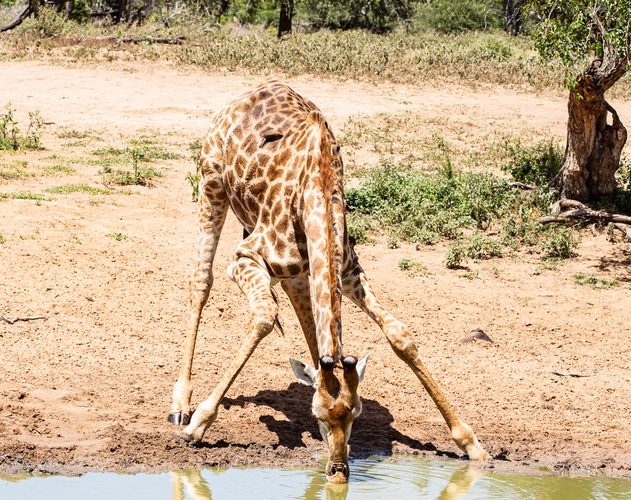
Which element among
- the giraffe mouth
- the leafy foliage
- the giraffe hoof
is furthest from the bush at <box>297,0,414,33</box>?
the giraffe mouth

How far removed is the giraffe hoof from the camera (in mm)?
7516

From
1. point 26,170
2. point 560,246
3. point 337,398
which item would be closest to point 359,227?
point 560,246

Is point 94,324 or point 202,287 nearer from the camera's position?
point 202,287

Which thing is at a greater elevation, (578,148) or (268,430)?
(578,148)

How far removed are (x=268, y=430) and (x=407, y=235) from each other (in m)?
5.11

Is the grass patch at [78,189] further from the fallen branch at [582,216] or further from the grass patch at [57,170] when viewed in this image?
the fallen branch at [582,216]

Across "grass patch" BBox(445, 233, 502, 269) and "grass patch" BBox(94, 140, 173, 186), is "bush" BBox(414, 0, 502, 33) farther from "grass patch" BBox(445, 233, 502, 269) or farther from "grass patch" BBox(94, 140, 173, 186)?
"grass patch" BBox(445, 233, 502, 269)

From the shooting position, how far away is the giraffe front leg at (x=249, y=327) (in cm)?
686

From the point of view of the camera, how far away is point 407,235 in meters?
12.4

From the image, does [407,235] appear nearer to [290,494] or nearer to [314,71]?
[290,494]

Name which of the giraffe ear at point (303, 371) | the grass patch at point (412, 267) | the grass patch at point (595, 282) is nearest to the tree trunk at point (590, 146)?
the grass patch at point (595, 282)

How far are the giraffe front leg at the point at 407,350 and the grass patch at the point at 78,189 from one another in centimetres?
641

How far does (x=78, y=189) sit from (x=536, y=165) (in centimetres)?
584

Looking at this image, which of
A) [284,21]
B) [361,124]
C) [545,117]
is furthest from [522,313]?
[284,21]
